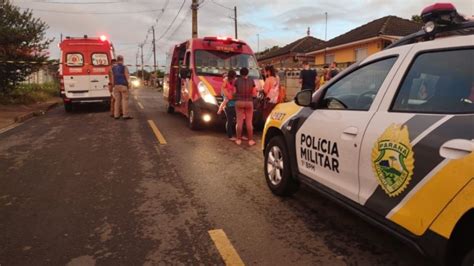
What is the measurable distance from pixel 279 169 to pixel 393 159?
7.64 ft

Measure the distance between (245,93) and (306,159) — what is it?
15.0 feet

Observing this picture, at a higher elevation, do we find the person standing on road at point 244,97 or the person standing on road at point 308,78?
the person standing on road at point 308,78

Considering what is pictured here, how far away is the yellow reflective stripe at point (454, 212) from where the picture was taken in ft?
8.11

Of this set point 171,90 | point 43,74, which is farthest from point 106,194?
point 43,74

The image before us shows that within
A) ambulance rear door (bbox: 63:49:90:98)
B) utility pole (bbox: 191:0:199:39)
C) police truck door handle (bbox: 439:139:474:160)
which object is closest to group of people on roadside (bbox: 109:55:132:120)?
ambulance rear door (bbox: 63:49:90:98)

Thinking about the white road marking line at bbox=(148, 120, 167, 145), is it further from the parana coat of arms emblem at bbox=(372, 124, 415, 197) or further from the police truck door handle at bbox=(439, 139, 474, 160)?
the police truck door handle at bbox=(439, 139, 474, 160)

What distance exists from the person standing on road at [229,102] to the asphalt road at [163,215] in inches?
60.9

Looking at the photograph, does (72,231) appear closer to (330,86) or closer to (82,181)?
(82,181)

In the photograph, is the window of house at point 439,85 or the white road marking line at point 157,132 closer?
the window of house at point 439,85

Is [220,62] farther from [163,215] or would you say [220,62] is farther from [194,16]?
[194,16]

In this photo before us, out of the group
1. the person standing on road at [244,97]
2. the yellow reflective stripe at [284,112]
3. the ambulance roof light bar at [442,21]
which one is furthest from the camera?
the person standing on road at [244,97]

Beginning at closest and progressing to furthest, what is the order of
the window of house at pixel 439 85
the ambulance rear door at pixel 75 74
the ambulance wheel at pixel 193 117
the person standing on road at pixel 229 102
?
the window of house at pixel 439 85, the person standing on road at pixel 229 102, the ambulance wheel at pixel 193 117, the ambulance rear door at pixel 75 74

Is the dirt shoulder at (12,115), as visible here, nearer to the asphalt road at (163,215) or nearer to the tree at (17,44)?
the tree at (17,44)

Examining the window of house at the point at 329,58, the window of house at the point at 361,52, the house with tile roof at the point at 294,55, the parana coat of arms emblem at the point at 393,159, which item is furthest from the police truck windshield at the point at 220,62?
the house with tile roof at the point at 294,55
